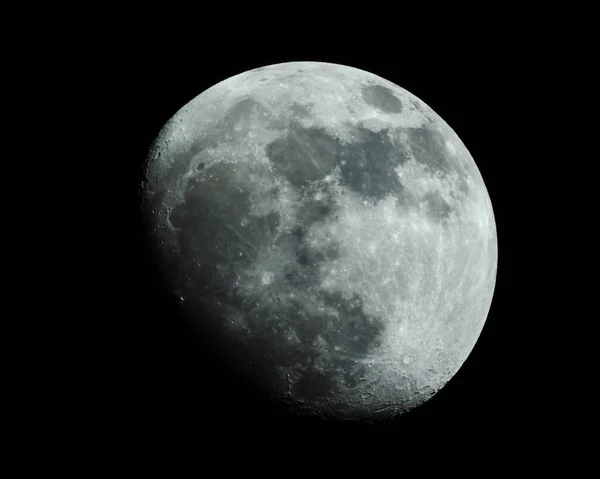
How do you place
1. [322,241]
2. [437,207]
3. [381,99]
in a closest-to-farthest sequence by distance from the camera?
[322,241]
[437,207]
[381,99]

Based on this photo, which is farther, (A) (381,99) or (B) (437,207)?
(A) (381,99)

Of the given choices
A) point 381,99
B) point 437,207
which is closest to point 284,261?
point 437,207

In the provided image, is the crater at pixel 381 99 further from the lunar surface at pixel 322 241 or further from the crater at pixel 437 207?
the crater at pixel 437 207

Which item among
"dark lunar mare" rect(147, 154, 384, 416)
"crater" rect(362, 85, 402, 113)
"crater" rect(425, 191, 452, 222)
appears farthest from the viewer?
"crater" rect(362, 85, 402, 113)

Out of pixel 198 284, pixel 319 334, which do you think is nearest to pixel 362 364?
pixel 319 334

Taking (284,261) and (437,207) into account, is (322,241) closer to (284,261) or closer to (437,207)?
(284,261)

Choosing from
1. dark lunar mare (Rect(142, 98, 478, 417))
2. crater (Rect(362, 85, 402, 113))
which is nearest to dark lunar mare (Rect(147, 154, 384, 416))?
dark lunar mare (Rect(142, 98, 478, 417))

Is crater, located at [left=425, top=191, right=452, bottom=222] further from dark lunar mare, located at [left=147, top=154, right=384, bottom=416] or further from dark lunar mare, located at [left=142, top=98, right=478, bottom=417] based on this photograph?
dark lunar mare, located at [left=147, top=154, right=384, bottom=416]

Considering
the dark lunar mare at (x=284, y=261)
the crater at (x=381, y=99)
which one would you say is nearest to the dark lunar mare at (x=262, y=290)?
the dark lunar mare at (x=284, y=261)
